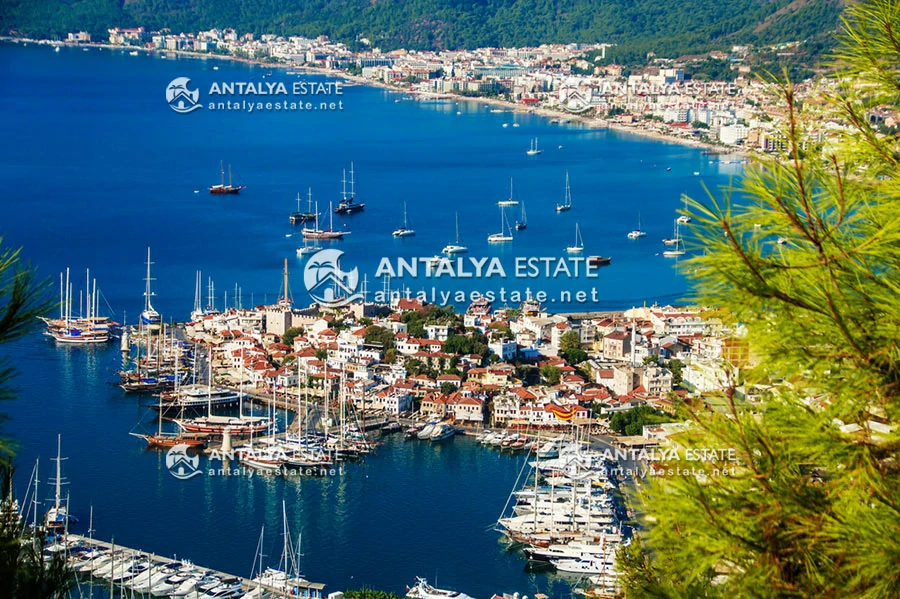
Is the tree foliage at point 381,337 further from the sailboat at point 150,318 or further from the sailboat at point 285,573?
the sailboat at point 285,573

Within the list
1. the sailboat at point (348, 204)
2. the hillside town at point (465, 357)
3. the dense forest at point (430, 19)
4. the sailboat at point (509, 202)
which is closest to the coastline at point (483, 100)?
the dense forest at point (430, 19)

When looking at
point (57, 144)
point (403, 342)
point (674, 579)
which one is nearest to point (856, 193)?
point (674, 579)

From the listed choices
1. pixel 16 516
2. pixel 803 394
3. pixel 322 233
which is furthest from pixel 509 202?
pixel 803 394

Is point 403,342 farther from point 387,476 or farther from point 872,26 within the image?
point 872,26

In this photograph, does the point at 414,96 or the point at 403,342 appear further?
the point at 414,96
